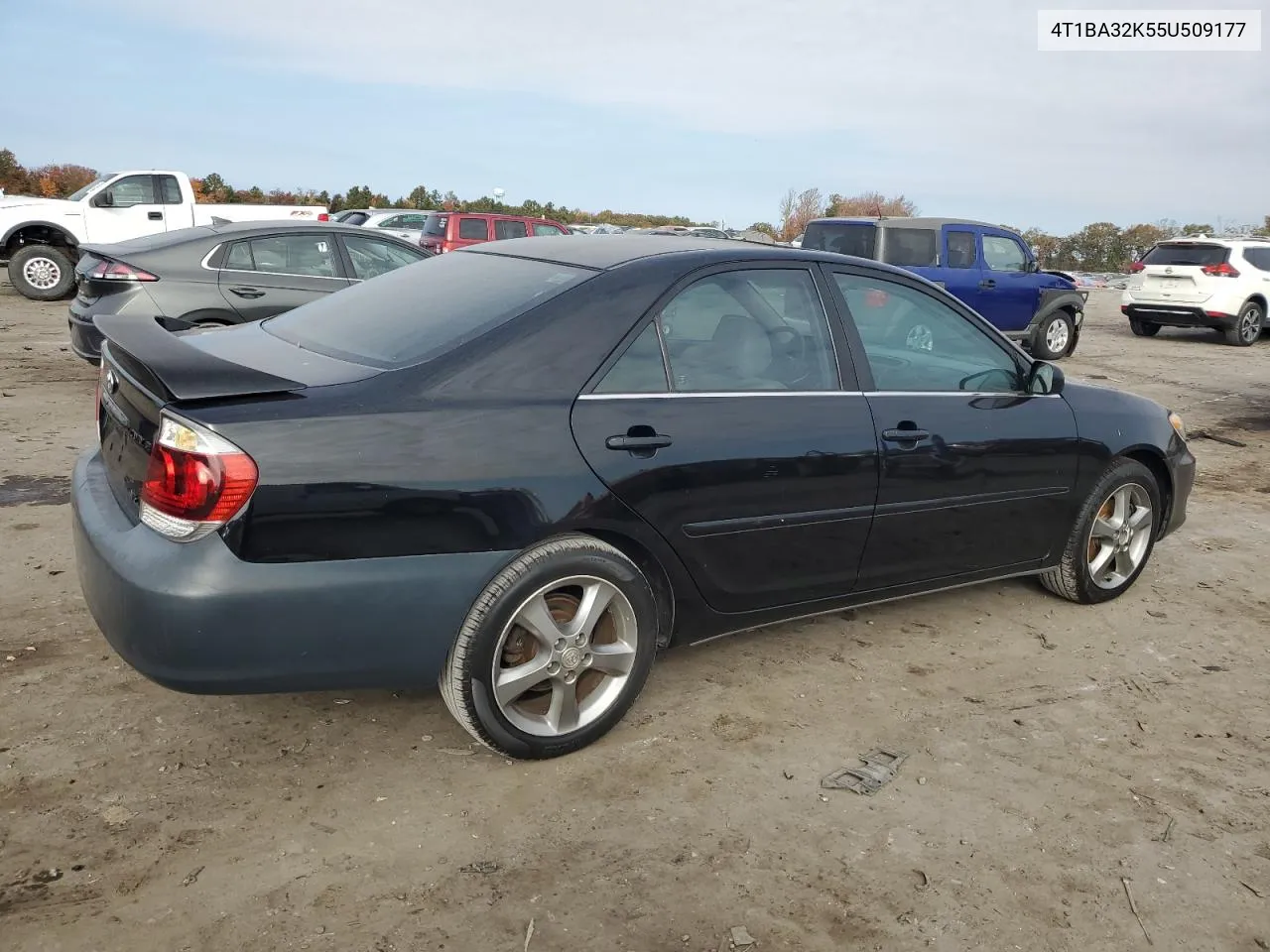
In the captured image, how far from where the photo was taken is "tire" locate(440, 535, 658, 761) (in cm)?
300

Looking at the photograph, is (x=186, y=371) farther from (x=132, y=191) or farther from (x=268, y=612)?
(x=132, y=191)

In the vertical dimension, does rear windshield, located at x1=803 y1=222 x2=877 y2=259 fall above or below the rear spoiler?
above

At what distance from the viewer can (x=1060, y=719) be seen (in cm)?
367

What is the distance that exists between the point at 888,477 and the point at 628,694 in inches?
49.1

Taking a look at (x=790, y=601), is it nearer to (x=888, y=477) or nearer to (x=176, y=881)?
(x=888, y=477)

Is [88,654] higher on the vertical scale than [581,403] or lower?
lower

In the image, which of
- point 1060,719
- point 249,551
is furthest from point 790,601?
point 249,551

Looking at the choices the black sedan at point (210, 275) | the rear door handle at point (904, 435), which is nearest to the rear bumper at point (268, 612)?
the rear door handle at point (904, 435)

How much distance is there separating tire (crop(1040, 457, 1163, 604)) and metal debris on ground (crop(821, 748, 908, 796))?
171 cm

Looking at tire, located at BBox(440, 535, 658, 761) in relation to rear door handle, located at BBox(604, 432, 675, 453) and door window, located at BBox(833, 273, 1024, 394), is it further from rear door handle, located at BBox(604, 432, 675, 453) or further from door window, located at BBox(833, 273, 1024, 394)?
door window, located at BBox(833, 273, 1024, 394)

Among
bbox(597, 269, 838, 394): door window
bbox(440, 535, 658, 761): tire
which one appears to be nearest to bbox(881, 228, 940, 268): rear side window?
bbox(597, 269, 838, 394): door window

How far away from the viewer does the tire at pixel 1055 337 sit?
A: 14102 millimetres

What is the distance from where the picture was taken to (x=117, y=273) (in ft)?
→ 26.2

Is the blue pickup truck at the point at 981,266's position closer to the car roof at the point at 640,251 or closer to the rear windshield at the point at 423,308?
the car roof at the point at 640,251
